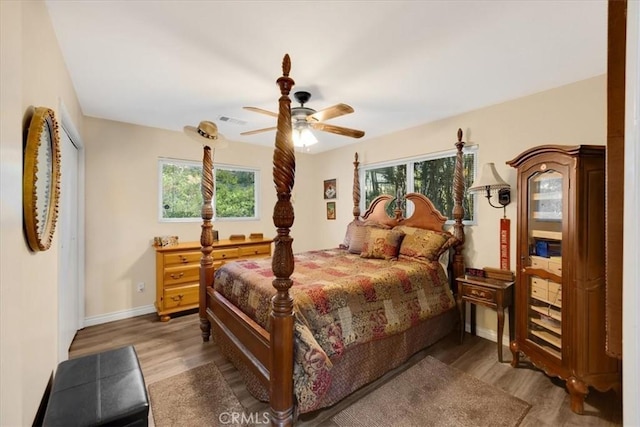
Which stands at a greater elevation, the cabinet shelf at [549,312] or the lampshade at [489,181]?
the lampshade at [489,181]

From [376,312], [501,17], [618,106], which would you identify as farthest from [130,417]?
[501,17]

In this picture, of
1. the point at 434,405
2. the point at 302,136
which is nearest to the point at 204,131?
the point at 302,136

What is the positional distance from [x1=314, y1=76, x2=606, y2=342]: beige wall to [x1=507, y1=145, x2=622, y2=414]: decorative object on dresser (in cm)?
54

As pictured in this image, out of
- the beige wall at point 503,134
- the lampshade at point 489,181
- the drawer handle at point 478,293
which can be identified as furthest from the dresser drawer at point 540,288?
the lampshade at point 489,181

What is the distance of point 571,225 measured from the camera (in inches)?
76.2

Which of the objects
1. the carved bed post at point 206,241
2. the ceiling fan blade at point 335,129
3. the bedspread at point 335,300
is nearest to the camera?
the bedspread at point 335,300

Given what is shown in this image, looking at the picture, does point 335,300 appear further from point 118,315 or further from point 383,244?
point 118,315

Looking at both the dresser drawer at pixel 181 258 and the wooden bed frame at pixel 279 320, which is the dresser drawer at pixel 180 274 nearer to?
the dresser drawer at pixel 181 258

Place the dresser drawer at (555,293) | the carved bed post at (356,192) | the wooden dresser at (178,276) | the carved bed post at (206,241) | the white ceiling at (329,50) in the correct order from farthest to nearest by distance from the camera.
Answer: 1. the carved bed post at (356,192)
2. the wooden dresser at (178,276)
3. the carved bed post at (206,241)
4. the dresser drawer at (555,293)
5. the white ceiling at (329,50)

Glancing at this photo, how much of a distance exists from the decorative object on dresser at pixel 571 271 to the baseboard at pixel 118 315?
4.18 metres

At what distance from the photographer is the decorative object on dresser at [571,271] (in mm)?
1904

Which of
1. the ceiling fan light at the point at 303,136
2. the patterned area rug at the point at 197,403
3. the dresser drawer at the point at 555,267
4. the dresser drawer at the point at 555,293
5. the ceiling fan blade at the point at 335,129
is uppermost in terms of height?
the ceiling fan blade at the point at 335,129

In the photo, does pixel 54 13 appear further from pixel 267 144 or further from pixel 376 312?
pixel 267 144

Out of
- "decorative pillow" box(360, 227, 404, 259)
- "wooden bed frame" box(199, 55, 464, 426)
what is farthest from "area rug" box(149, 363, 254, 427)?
"decorative pillow" box(360, 227, 404, 259)
